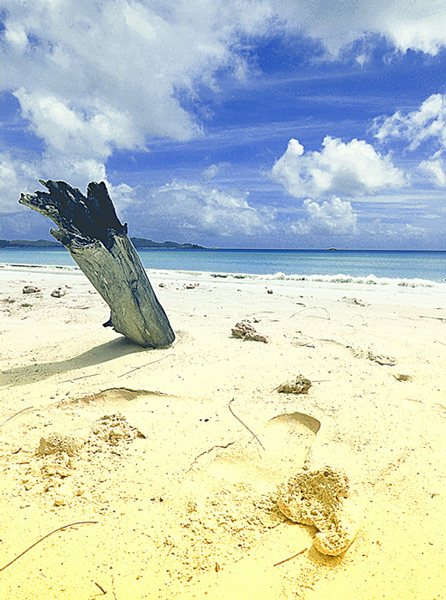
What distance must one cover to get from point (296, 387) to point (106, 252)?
102 inches

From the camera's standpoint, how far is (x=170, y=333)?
468cm

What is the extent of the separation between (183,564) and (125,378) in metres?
2.16

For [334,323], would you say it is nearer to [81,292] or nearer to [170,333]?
[170,333]

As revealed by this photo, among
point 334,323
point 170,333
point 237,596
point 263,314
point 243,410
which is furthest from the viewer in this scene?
point 263,314

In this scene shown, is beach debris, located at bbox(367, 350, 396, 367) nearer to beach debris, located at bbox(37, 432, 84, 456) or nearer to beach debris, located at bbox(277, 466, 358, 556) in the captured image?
beach debris, located at bbox(277, 466, 358, 556)

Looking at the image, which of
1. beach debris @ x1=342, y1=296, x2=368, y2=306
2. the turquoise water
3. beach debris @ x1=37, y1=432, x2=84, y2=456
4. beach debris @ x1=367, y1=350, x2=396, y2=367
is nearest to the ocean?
the turquoise water

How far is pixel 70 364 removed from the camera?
3.95 metres

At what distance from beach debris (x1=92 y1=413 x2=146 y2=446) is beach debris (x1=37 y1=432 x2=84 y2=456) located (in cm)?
21

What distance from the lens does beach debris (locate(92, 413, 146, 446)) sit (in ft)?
7.55

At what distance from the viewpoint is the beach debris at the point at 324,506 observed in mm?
1493

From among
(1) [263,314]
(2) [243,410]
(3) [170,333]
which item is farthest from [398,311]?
(2) [243,410]

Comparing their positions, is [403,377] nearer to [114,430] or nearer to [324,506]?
[324,506]

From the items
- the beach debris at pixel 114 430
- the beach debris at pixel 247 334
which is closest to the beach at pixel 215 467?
the beach debris at pixel 114 430

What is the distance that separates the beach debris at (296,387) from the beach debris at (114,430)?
4.16 feet
